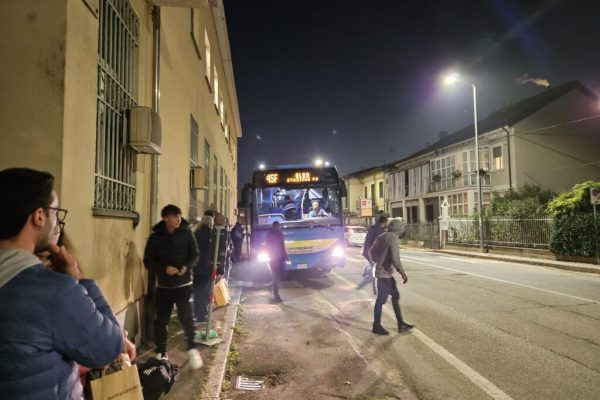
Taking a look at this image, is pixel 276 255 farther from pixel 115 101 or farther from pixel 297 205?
pixel 115 101

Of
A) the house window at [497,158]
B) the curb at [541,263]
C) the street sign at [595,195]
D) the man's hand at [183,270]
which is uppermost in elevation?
the house window at [497,158]

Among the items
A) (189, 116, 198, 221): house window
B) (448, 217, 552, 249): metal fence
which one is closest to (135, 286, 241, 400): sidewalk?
(189, 116, 198, 221): house window

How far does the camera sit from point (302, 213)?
12.4m

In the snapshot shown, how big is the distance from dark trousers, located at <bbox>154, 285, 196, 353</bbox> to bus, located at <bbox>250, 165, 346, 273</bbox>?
21.4 feet

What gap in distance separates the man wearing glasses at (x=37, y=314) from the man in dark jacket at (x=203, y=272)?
5.04 meters

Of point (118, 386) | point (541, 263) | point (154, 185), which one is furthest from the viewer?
point (541, 263)

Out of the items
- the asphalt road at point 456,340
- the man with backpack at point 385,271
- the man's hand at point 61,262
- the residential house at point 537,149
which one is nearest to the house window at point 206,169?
the asphalt road at point 456,340

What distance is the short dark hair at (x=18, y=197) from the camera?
160 cm

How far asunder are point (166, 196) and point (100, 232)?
301 cm

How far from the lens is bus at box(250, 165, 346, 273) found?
1198 centimetres

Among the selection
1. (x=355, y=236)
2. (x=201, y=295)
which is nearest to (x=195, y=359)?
(x=201, y=295)

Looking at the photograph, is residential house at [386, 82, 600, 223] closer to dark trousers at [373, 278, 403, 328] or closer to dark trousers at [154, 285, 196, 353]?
dark trousers at [373, 278, 403, 328]

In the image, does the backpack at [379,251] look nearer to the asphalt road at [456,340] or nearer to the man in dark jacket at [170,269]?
the asphalt road at [456,340]

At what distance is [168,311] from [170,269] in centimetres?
54
